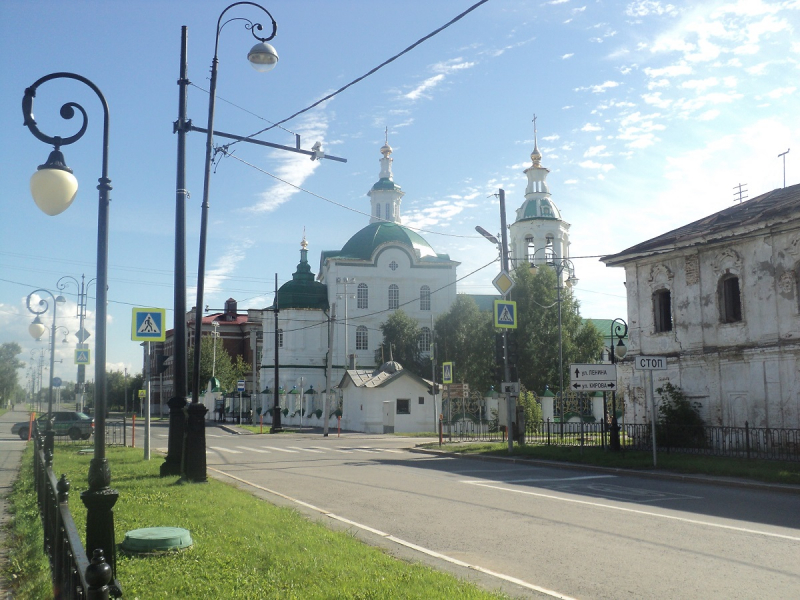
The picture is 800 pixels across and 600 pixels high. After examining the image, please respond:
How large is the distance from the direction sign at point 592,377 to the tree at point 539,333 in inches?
1293

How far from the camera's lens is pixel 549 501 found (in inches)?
485

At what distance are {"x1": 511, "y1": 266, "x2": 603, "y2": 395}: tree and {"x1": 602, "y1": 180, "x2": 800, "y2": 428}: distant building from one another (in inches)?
1092

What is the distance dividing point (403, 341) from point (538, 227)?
16.7 meters

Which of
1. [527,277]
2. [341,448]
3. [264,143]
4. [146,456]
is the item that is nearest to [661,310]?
[341,448]

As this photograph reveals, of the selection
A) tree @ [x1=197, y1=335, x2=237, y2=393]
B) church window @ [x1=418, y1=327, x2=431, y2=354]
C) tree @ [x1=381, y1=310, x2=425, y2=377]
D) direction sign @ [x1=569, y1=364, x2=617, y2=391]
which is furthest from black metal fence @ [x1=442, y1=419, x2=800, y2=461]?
tree @ [x1=197, y1=335, x2=237, y2=393]

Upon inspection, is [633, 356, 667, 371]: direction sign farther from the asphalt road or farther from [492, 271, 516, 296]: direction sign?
[492, 271, 516, 296]: direction sign

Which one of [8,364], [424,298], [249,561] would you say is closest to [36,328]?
[249,561]

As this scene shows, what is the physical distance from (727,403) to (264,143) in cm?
1555

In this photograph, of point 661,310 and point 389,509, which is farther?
point 661,310

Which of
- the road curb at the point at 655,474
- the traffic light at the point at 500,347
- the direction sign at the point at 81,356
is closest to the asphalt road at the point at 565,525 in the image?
the road curb at the point at 655,474

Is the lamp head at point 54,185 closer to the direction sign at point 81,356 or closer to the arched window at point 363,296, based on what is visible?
the direction sign at point 81,356

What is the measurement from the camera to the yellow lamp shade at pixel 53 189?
19.3 feet

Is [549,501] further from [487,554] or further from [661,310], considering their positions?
[661,310]

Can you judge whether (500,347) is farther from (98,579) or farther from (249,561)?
(98,579)
